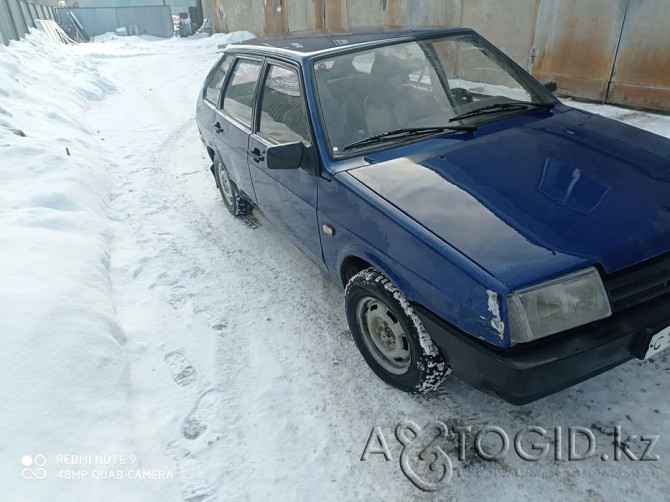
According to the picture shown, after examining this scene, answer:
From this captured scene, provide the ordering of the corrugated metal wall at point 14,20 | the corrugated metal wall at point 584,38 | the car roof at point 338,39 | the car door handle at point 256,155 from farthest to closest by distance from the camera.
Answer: the corrugated metal wall at point 14,20 < the corrugated metal wall at point 584,38 < the car door handle at point 256,155 < the car roof at point 338,39

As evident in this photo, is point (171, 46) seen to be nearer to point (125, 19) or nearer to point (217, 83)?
point (125, 19)

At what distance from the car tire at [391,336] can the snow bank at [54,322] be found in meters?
1.31

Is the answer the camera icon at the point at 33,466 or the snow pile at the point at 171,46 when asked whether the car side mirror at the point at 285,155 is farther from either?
the snow pile at the point at 171,46

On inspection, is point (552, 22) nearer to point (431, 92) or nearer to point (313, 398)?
point (431, 92)

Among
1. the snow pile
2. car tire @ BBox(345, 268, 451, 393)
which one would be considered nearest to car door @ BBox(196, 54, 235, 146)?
car tire @ BBox(345, 268, 451, 393)

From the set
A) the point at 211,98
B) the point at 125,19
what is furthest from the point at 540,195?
the point at 125,19

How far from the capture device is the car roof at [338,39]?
3.03m

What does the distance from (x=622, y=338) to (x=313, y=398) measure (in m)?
1.51

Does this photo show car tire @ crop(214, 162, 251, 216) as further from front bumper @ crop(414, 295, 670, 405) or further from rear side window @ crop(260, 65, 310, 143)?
front bumper @ crop(414, 295, 670, 405)

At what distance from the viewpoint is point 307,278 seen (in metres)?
3.63

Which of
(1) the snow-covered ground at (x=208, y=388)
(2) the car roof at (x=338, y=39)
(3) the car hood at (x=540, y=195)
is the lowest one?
(1) the snow-covered ground at (x=208, y=388)

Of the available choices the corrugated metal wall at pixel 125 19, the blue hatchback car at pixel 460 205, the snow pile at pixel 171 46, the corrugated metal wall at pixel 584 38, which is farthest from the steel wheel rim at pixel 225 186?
the corrugated metal wall at pixel 125 19

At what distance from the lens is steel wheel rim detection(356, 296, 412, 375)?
2.38m

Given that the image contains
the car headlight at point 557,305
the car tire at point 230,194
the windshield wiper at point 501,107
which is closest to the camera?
the car headlight at point 557,305
